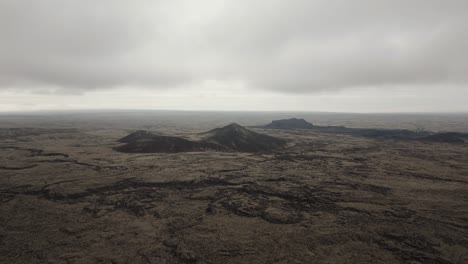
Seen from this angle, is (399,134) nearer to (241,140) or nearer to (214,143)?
(241,140)

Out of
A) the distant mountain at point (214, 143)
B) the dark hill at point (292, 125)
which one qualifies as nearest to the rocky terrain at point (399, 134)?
the dark hill at point (292, 125)

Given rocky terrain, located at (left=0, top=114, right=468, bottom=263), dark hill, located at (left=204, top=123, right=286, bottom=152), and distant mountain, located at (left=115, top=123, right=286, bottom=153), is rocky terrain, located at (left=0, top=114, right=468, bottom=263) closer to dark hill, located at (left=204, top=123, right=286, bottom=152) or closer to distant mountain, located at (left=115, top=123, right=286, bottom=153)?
distant mountain, located at (left=115, top=123, right=286, bottom=153)

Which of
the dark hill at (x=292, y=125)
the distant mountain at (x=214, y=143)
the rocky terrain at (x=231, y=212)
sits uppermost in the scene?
the dark hill at (x=292, y=125)

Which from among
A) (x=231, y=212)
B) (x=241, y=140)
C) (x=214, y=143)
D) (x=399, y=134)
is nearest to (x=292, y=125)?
(x=399, y=134)

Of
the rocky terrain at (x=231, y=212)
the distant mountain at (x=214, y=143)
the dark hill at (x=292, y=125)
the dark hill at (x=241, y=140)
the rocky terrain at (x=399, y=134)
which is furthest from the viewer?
the dark hill at (x=292, y=125)

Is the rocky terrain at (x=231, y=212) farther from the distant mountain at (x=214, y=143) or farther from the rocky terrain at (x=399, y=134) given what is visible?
the rocky terrain at (x=399, y=134)
